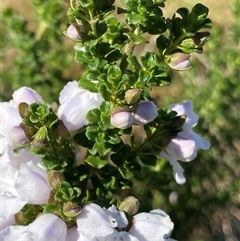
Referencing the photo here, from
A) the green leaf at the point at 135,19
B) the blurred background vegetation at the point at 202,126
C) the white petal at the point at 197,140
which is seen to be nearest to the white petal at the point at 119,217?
the white petal at the point at 197,140

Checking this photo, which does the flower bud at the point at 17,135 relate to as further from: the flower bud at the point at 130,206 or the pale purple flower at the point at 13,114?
the flower bud at the point at 130,206

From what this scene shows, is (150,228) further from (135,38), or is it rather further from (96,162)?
(135,38)

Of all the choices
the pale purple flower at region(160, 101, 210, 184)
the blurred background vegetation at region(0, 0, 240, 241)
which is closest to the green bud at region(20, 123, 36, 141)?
the pale purple flower at region(160, 101, 210, 184)

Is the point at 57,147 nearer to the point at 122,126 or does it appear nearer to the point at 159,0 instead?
the point at 122,126

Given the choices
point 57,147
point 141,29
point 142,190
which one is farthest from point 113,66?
point 142,190

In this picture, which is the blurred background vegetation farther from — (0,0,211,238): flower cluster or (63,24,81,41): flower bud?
(63,24,81,41): flower bud

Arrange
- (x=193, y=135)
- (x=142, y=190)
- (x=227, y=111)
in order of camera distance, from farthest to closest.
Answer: (x=227, y=111)
(x=142, y=190)
(x=193, y=135)
